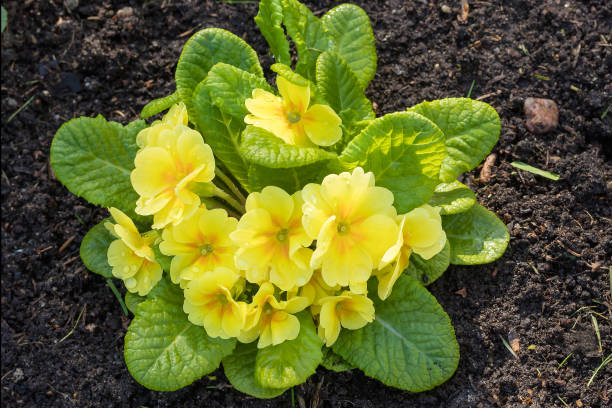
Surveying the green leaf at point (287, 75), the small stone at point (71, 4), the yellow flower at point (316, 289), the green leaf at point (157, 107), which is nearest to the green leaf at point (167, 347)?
the yellow flower at point (316, 289)

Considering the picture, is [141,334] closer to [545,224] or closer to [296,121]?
[296,121]

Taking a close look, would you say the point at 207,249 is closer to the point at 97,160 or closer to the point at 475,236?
the point at 97,160

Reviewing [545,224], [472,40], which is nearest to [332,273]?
[545,224]

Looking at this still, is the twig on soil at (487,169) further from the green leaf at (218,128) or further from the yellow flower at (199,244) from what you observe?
the yellow flower at (199,244)

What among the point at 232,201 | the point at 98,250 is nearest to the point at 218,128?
the point at 232,201

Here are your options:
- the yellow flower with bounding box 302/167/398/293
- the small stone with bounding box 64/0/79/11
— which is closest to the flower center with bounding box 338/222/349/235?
the yellow flower with bounding box 302/167/398/293
